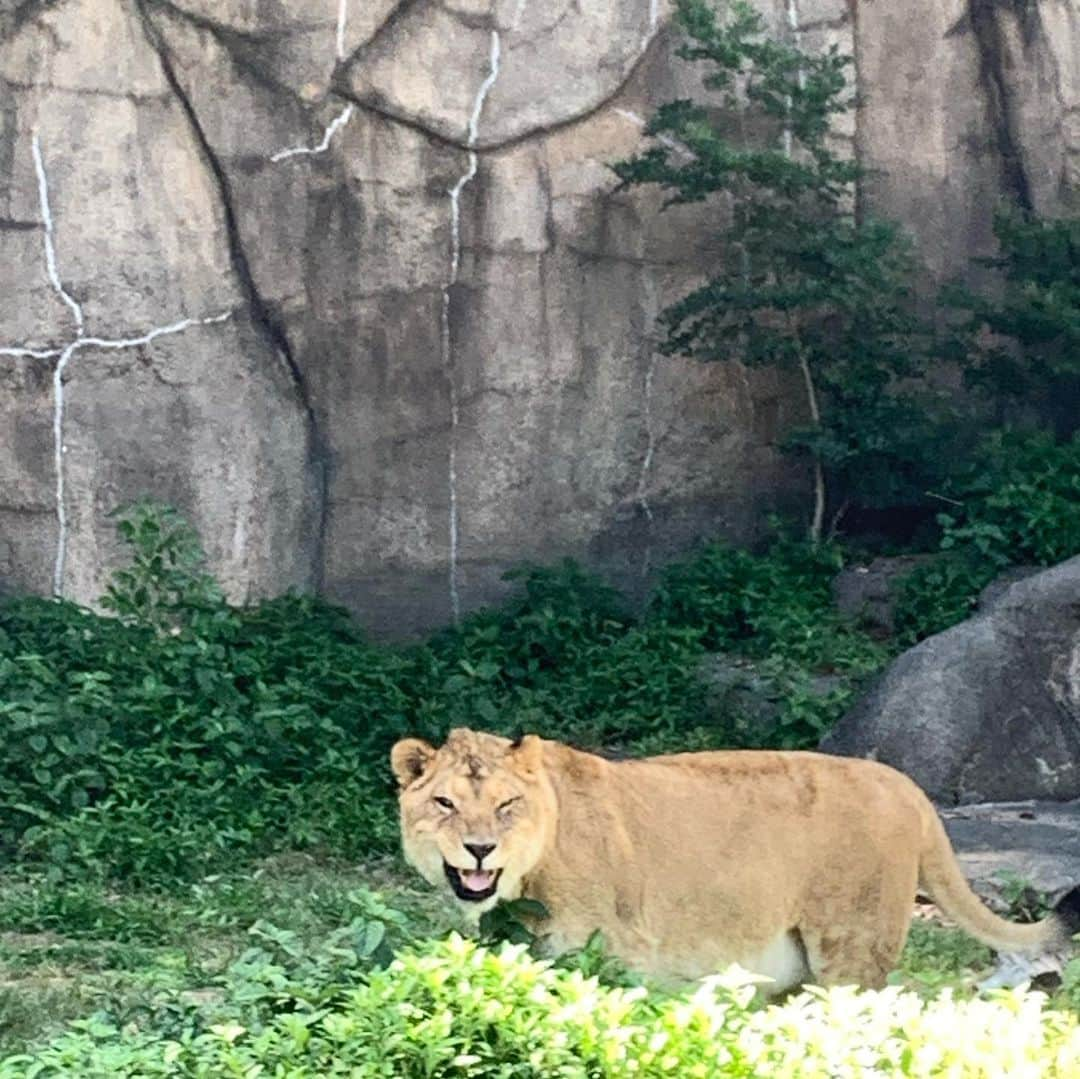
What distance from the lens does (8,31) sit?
992cm

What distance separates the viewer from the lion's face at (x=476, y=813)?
5.29m

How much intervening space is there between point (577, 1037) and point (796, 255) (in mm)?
7119

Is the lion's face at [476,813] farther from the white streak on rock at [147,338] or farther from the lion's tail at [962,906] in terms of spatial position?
the white streak on rock at [147,338]

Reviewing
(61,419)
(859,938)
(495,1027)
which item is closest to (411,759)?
(859,938)

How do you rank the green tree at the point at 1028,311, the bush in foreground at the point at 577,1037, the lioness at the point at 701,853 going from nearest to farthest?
the bush in foreground at the point at 577,1037 → the lioness at the point at 701,853 → the green tree at the point at 1028,311

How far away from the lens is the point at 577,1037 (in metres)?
3.96

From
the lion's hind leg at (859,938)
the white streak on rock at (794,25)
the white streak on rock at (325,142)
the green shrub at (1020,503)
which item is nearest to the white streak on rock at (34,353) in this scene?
the white streak on rock at (325,142)

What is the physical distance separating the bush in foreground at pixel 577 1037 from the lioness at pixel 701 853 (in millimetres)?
1102

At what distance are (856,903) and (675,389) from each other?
5732 millimetres

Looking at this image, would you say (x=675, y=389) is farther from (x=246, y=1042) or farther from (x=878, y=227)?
(x=246, y=1042)

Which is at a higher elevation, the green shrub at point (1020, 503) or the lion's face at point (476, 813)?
the green shrub at point (1020, 503)

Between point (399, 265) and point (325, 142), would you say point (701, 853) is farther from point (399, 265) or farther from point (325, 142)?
point (325, 142)

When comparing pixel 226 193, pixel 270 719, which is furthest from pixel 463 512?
pixel 270 719

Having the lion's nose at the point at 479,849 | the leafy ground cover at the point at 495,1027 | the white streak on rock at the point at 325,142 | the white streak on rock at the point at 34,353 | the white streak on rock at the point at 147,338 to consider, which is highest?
the white streak on rock at the point at 325,142
